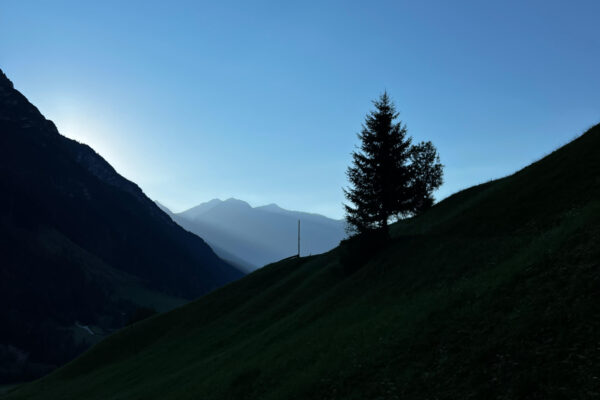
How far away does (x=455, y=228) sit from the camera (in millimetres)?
36719

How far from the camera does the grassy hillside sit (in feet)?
45.4

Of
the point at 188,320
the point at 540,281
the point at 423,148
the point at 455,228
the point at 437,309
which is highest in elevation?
the point at 423,148

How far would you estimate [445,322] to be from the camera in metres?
18.6

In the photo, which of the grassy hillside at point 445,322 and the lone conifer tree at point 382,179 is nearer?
the grassy hillside at point 445,322

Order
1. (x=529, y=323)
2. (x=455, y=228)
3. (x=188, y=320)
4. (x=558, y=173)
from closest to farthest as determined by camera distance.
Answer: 1. (x=529, y=323)
2. (x=558, y=173)
3. (x=455, y=228)
4. (x=188, y=320)

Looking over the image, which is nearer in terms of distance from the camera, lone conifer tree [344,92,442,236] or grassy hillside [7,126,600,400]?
grassy hillside [7,126,600,400]

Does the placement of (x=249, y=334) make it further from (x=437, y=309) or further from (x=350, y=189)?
(x=437, y=309)

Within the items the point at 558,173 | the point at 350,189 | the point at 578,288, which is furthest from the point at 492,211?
the point at 578,288

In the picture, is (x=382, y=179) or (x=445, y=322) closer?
(x=445, y=322)

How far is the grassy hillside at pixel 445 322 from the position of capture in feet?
45.4

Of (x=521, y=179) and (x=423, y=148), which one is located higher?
(x=423, y=148)

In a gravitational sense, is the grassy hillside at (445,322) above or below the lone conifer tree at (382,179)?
below

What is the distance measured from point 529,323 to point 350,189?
29884mm

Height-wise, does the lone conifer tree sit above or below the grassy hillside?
above
